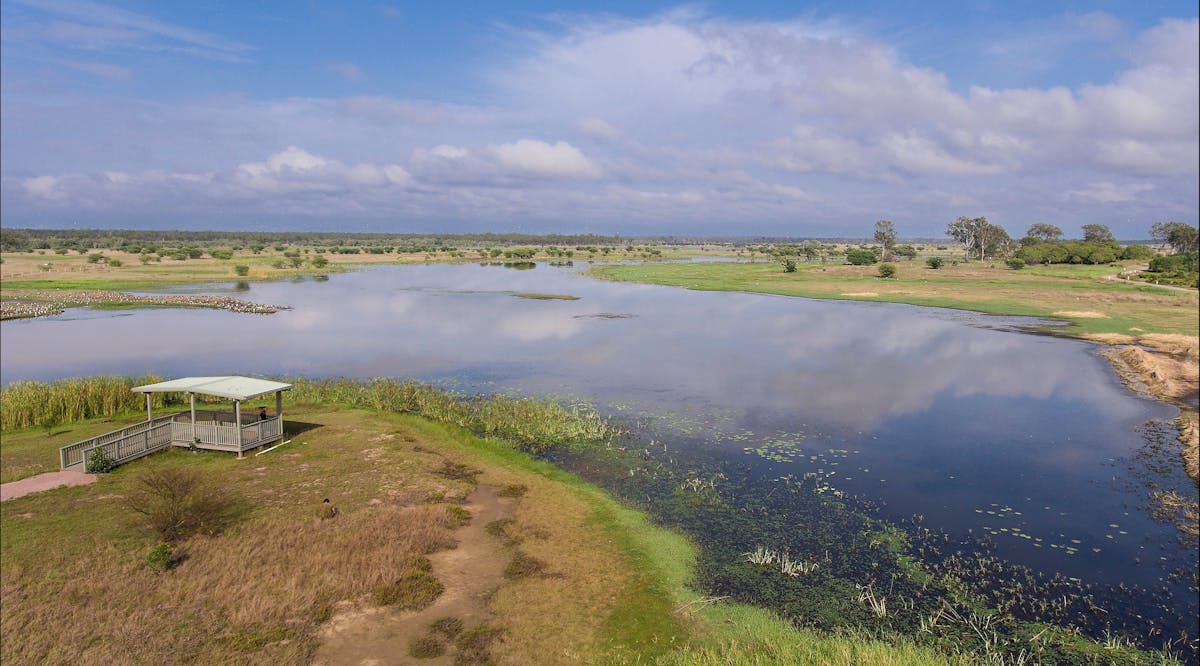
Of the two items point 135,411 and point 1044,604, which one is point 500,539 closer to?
point 1044,604

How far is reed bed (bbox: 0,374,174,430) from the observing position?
2414 centimetres

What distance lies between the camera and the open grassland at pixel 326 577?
11.1 meters

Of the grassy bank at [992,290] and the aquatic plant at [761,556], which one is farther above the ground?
the grassy bank at [992,290]

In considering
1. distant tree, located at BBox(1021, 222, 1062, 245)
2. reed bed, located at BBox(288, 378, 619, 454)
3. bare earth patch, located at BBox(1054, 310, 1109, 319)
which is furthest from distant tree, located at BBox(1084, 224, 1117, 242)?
reed bed, located at BBox(288, 378, 619, 454)

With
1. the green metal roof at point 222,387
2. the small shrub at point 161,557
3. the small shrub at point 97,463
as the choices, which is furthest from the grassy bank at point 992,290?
the small shrub at point 97,463

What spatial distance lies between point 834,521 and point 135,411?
89.4ft

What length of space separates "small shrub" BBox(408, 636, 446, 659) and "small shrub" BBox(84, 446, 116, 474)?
13.7 metres

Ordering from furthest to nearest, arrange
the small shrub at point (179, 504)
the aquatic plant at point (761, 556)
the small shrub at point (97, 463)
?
the small shrub at point (97, 463) → the small shrub at point (179, 504) → the aquatic plant at point (761, 556)

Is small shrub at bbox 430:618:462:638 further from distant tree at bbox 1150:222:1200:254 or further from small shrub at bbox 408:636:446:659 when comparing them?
distant tree at bbox 1150:222:1200:254

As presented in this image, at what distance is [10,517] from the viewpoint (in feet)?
51.6

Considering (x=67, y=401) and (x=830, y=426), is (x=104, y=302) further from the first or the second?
(x=830, y=426)

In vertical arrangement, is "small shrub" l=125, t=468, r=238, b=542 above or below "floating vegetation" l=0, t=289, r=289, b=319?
below

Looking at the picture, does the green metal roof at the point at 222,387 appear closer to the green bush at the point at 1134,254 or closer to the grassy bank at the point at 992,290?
the grassy bank at the point at 992,290

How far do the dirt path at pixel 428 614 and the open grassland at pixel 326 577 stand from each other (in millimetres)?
252
